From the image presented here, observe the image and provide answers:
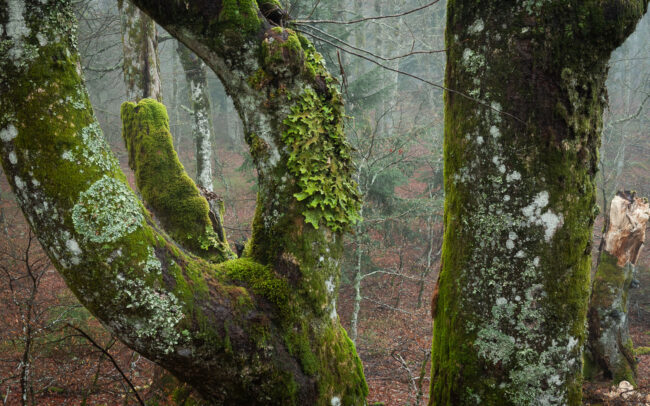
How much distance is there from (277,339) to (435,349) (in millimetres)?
996

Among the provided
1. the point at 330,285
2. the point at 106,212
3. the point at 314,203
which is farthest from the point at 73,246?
the point at 330,285

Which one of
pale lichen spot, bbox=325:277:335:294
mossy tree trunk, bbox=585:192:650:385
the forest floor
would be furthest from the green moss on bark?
mossy tree trunk, bbox=585:192:650:385

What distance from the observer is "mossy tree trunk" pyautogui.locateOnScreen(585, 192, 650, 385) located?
6301 mm

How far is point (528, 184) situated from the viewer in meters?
1.93

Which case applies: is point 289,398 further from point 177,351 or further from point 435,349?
point 435,349

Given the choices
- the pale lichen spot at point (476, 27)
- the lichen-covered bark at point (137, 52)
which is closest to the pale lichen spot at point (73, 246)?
the pale lichen spot at point (476, 27)

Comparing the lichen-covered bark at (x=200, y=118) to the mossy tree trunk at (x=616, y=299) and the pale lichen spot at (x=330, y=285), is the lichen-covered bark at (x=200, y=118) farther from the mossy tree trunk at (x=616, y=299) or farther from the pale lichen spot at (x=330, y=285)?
the mossy tree trunk at (x=616, y=299)

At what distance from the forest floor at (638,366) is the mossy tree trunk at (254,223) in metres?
4.72

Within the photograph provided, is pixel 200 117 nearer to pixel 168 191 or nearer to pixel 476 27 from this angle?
pixel 168 191

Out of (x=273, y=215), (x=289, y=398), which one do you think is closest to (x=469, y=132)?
(x=273, y=215)

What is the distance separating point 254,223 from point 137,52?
201 inches

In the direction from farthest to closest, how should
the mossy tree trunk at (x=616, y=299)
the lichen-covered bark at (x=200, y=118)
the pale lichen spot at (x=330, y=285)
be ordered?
1. the lichen-covered bark at (x=200, y=118)
2. the mossy tree trunk at (x=616, y=299)
3. the pale lichen spot at (x=330, y=285)

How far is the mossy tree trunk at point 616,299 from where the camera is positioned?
6.30 metres

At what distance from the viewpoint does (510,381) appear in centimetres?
198
